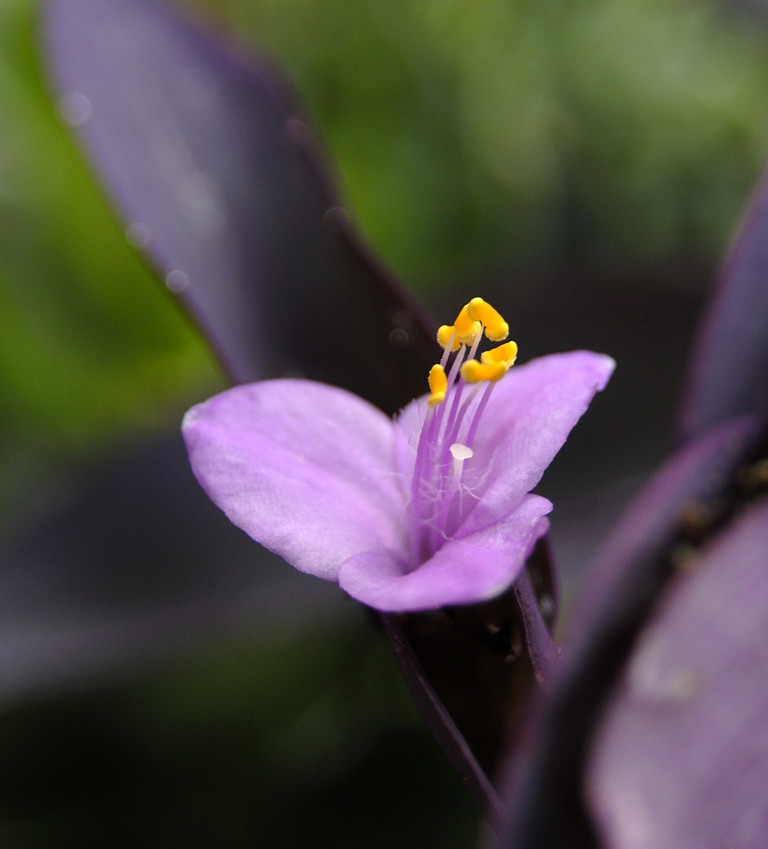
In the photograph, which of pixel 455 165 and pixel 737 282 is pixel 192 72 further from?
pixel 455 165

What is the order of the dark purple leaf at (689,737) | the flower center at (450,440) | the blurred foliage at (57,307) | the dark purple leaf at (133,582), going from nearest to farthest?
the dark purple leaf at (689,737)
the flower center at (450,440)
the dark purple leaf at (133,582)
the blurred foliage at (57,307)

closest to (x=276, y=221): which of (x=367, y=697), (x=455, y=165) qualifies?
(x=367, y=697)

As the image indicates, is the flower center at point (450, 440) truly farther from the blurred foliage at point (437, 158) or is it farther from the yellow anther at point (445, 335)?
the blurred foliage at point (437, 158)

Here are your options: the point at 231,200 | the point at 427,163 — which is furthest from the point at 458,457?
the point at 427,163

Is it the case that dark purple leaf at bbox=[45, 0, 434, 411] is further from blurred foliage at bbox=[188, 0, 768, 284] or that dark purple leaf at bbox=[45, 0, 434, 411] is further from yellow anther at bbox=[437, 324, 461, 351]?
blurred foliage at bbox=[188, 0, 768, 284]

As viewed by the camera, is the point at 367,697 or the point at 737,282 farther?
the point at 367,697

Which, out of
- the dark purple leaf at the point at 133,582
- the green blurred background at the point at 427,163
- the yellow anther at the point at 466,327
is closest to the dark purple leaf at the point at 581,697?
the yellow anther at the point at 466,327
